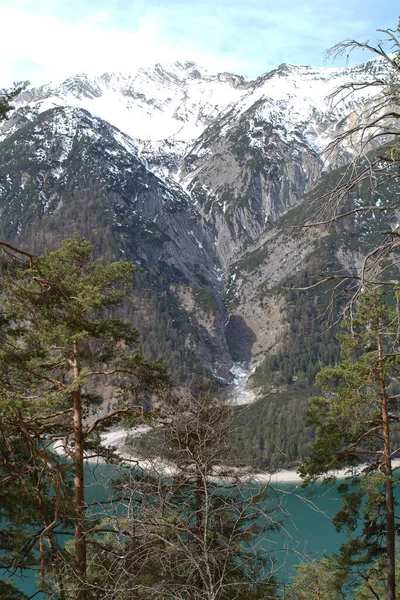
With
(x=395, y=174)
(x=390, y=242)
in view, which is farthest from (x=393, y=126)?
(x=390, y=242)

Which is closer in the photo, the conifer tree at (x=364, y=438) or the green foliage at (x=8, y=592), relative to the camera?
the green foliage at (x=8, y=592)

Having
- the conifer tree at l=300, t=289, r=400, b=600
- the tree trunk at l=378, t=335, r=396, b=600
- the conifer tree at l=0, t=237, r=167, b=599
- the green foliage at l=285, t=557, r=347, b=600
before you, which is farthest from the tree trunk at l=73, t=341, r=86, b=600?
the green foliage at l=285, t=557, r=347, b=600

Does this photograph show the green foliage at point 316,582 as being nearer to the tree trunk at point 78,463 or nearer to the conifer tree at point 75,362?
the conifer tree at point 75,362

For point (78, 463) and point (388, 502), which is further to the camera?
point (388, 502)

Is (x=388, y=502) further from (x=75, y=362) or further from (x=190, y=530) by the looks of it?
(x=190, y=530)

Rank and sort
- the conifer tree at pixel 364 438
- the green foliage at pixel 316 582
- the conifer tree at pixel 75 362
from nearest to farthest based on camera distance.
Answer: the conifer tree at pixel 75 362
the conifer tree at pixel 364 438
the green foliage at pixel 316 582

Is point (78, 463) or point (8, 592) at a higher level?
point (78, 463)

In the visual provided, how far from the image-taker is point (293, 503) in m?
87.9

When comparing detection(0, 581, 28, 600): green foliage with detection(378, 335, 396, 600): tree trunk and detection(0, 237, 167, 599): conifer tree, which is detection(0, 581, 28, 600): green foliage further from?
detection(378, 335, 396, 600): tree trunk

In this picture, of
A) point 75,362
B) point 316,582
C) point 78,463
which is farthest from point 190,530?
point 316,582

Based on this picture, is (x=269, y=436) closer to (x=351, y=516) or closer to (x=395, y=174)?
(x=351, y=516)

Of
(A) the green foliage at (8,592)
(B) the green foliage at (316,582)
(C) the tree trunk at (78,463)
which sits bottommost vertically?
(B) the green foliage at (316,582)

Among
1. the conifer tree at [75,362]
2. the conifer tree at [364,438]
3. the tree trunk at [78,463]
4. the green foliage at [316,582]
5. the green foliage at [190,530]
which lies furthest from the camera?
the green foliage at [316,582]

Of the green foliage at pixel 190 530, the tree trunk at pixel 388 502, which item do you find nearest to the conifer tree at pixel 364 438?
the tree trunk at pixel 388 502
